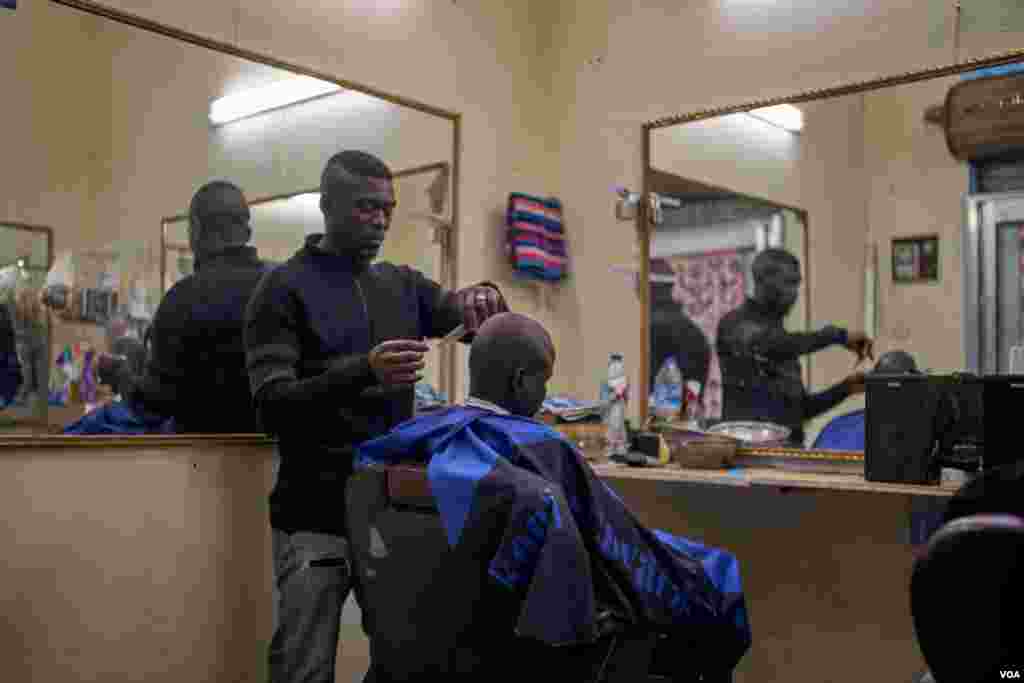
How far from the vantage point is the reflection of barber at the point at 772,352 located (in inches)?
112

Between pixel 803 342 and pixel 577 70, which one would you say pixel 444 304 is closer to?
pixel 803 342

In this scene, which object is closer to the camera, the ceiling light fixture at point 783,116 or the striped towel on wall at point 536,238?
the ceiling light fixture at point 783,116

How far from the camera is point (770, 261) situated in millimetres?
2977

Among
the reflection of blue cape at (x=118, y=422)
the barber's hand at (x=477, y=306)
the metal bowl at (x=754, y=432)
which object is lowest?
the metal bowl at (x=754, y=432)

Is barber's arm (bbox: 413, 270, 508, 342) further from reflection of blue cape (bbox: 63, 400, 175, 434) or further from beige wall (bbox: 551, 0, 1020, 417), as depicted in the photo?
beige wall (bbox: 551, 0, 1020, 417)

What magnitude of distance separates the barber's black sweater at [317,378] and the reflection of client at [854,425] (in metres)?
1.20

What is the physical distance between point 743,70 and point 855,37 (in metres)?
0.36

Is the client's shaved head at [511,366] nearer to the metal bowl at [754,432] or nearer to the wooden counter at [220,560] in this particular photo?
the wooden counter at [220,560]

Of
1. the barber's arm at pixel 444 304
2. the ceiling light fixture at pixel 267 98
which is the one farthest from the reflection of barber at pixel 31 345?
the barber's arm at pixel 444 304

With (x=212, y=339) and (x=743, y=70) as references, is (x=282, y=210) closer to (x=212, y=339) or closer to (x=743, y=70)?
(x=212, y=339)

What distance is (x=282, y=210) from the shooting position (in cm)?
277

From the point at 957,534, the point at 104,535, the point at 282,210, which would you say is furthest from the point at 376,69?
the point at 957,534

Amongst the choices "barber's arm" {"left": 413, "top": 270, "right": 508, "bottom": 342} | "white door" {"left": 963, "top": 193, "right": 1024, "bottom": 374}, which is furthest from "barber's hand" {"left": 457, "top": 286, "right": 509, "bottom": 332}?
"white door" {"left": 963, "top": 193, "right": 1024, "bottom": 374}

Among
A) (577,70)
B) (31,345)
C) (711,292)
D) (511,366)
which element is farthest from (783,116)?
(31,345)
